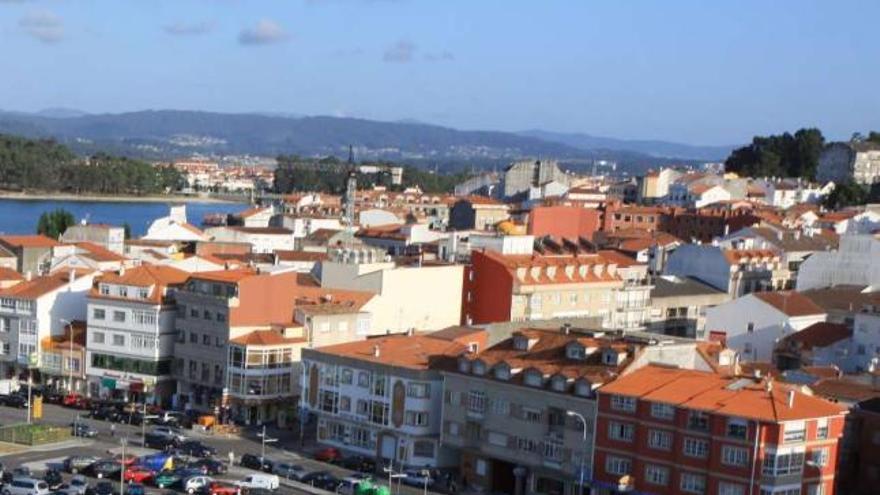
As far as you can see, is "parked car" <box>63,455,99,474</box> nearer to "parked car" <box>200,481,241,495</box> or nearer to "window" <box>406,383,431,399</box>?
"parked car" <box>200,481,241,495</box>

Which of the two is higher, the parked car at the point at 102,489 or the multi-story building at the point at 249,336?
the multi-story building at the point at 249,336

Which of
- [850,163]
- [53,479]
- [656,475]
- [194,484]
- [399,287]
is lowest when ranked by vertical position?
[53,479]

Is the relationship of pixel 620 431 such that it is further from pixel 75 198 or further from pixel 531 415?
pixel 75 198

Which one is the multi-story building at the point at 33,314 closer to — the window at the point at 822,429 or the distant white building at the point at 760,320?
the distant white building at the point at 760,320

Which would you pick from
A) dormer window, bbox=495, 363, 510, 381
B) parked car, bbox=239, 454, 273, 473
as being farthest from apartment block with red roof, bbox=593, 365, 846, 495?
parked car, bbox=239, 454, 273, 473

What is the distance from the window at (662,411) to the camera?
24375 mm

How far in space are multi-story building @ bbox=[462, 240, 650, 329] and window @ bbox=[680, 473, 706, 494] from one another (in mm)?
14989

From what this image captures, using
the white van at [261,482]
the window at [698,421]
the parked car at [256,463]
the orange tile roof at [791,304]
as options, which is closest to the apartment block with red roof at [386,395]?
the parked car at [256,463]

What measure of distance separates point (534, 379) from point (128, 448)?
28.9ft

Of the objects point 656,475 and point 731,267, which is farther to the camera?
point 731,267

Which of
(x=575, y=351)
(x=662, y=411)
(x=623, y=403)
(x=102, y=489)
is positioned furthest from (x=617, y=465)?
(x=102, y=489)

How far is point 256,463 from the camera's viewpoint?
27.9 meters

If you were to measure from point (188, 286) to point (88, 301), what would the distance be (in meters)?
3.18

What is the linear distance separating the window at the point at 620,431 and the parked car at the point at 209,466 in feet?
24.9
